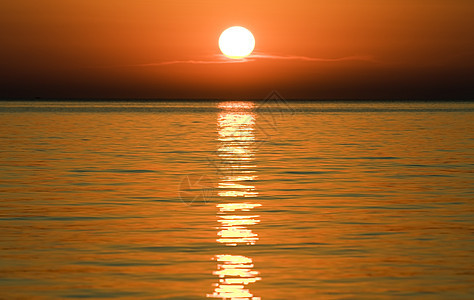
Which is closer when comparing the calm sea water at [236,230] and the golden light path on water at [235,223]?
the golden light path on water at [235,223]

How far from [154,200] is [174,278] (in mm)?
8682

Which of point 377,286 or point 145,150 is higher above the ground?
point 145,150

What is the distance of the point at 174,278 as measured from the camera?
37.8 ft

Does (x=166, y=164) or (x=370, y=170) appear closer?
(x=370, y=170)

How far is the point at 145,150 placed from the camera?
39062mm

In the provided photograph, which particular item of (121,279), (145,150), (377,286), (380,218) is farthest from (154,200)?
(145,150)

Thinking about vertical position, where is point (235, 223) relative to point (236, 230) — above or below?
above

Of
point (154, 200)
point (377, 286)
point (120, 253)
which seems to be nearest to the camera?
point (377, 286)

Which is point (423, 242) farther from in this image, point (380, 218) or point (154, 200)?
point (154, 200)

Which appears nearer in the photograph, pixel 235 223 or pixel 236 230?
pixel 236 230

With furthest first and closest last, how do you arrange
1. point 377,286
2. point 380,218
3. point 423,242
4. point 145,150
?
point 145,150
point 380,218
point 423,242
point 377,286

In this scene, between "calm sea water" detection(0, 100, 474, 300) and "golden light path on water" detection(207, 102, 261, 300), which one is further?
"calm sea water" detection(0, 100, 474, 300)

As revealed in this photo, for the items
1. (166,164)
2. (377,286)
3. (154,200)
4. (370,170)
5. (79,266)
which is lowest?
(377,286)

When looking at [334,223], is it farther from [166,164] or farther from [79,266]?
[166,164]
